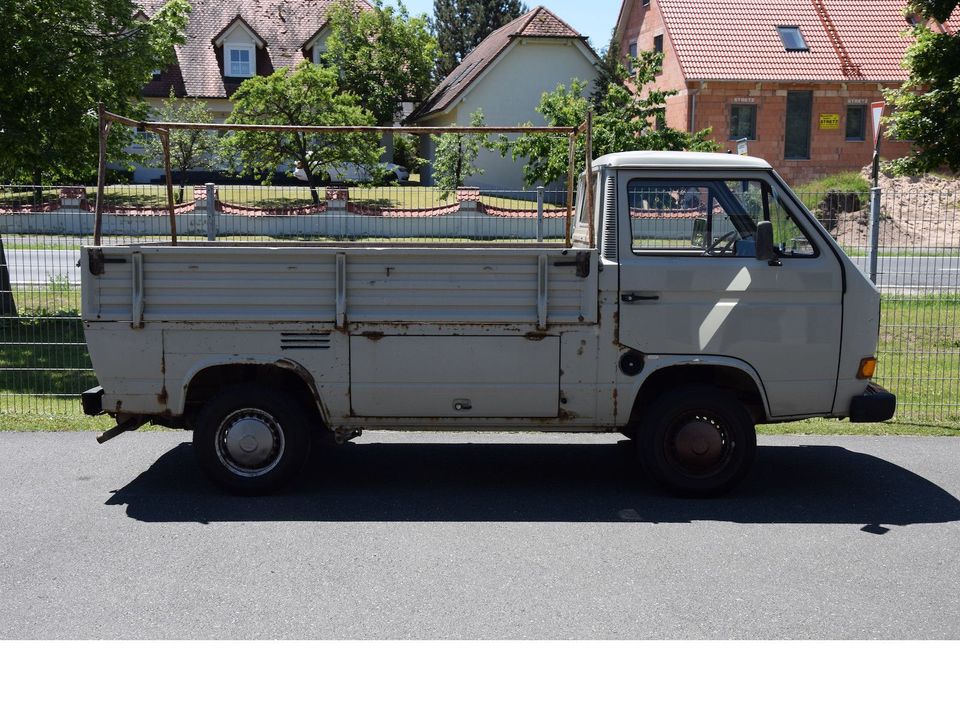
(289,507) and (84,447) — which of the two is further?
(84,447)

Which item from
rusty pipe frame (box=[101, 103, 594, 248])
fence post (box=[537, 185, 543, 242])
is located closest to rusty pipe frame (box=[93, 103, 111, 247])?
rusty pipe frame (box=[101, 103, 594, 248])

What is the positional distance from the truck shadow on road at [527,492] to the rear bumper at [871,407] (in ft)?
1.91

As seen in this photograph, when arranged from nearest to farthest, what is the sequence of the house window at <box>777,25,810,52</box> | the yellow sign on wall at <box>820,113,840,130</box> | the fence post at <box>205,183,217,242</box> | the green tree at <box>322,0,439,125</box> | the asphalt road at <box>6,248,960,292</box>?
1. the fence post at <box>205,183,217,242</box>
2. the asphalt road at <box>6,248,960,292</box>
3. the yellow sign on wall at <box>820,113,840,130</box>
4. the house window at <box>777,25,810,52</box>
5. the green tree at <box>322,0,439,125</box>

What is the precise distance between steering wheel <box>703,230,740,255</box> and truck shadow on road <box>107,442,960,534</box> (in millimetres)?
1641

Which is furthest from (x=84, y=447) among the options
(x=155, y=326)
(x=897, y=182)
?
(x=897, y=182)

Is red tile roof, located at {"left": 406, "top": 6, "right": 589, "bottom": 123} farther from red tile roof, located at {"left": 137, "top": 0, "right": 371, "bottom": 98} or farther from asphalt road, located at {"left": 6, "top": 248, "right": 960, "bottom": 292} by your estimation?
asphalt road, located at {"left": 6, "top": 248, "right": 960, "bottom": 292}

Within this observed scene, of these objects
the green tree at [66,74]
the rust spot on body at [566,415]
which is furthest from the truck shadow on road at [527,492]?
the green tree at [66,74]

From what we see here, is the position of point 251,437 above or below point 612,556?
above

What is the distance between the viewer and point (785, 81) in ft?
124

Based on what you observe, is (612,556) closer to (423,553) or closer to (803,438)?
(423,553)

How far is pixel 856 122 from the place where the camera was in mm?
39281

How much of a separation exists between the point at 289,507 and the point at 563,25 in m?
37.6

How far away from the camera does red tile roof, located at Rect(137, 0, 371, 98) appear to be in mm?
46344

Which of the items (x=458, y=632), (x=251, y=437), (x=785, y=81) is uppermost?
(x=785, y=81)
